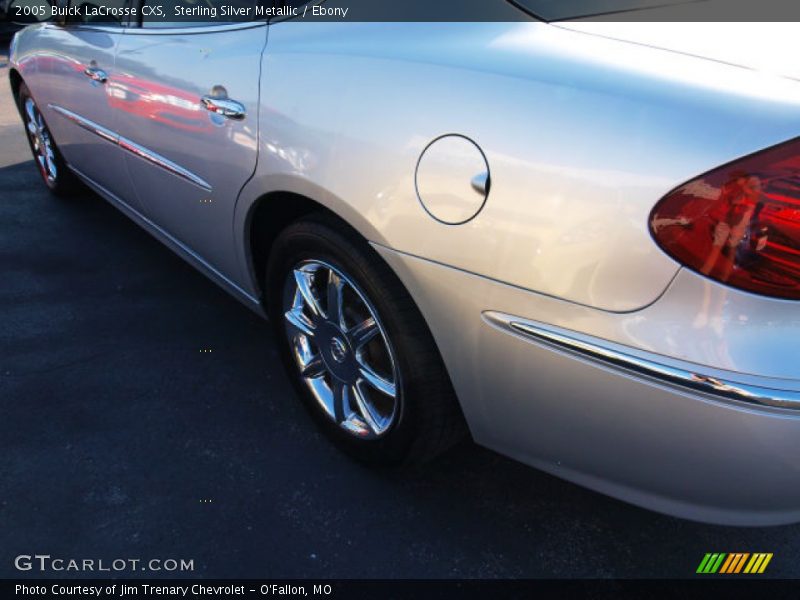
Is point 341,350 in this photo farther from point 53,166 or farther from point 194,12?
point 53,166

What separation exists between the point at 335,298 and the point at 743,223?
1123mm

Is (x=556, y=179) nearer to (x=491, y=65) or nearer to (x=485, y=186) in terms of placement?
(x=485, y=186)

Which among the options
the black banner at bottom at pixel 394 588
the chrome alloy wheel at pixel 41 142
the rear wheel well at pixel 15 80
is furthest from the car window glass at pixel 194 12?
the rear wheel well at pixel 15 80

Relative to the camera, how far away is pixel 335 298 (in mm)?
1929

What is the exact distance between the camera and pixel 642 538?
1.83 meters

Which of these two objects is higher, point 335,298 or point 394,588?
point 335,298

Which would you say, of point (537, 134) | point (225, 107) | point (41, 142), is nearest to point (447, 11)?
point (537, 134)

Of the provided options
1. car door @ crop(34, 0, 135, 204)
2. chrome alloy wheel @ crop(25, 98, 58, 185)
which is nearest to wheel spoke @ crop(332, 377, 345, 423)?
car door @ crop(34, 0, 135, 204)

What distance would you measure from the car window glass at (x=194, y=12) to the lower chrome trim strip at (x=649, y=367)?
1368 millimetres

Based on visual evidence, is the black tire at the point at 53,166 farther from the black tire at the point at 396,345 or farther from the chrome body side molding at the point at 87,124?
the black tire at the point at 396,345

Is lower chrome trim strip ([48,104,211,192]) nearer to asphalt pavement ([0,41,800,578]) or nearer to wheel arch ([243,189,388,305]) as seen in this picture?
wheel arch ([243,189,388,305])

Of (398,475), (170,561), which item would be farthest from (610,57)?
(170,561)

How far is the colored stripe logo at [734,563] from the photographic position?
174 cm

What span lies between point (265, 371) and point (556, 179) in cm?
→ 163
